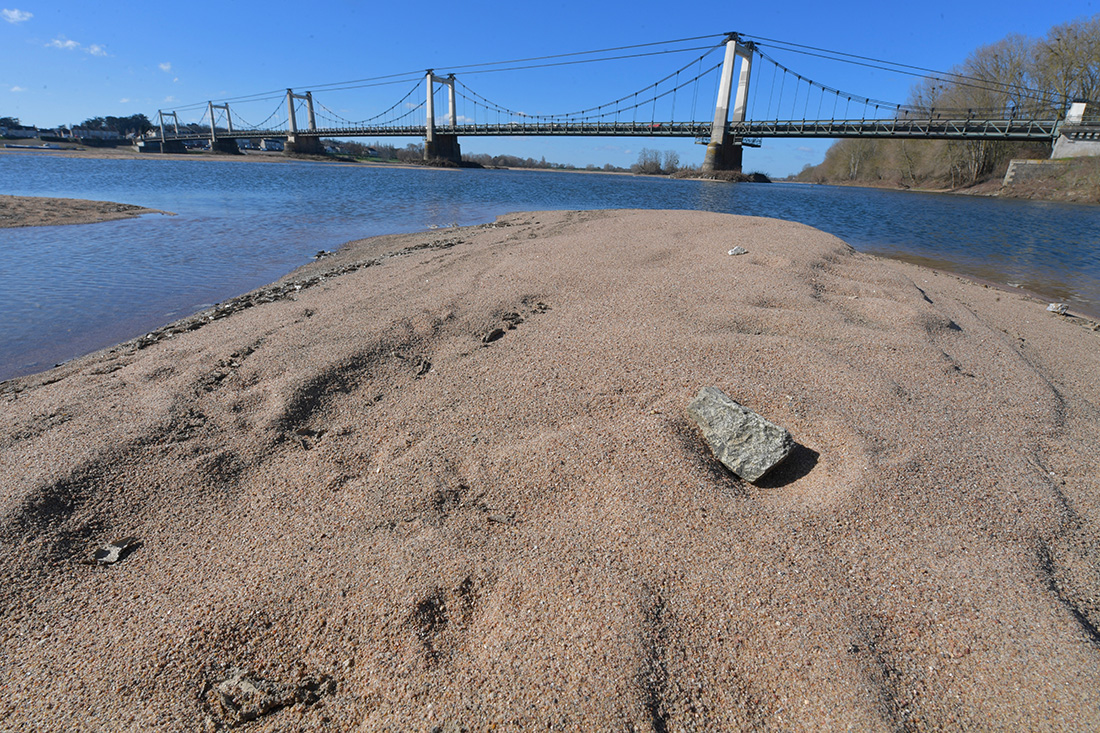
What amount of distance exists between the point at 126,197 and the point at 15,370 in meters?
17.9

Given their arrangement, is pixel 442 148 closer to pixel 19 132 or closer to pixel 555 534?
pixel 555 534

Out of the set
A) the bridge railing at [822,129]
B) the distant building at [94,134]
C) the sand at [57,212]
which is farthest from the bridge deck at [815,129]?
the distant building at [94,134]

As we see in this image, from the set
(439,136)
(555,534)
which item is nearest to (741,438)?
(555,534)

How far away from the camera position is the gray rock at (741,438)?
91.7 inches

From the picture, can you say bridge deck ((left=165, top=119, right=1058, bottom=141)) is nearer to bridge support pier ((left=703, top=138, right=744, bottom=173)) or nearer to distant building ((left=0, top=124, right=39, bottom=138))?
bridge support pier ((left=703, top=138, right=744, bottom=173))

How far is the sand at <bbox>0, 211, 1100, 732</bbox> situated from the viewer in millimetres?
1490

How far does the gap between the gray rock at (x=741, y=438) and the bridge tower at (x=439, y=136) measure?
210 ft

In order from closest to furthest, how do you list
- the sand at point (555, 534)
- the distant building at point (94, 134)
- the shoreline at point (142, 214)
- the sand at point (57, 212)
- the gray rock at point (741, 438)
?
the sand at point (555, 534), the gray rock at point (741, 438), the shoreline at point (142, 214), the sand at point (57, 212), the distant building at point (94, 134)

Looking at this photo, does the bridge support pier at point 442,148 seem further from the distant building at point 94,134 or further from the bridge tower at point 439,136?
the distant building at point 94,134

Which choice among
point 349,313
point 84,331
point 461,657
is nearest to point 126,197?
point 84,331

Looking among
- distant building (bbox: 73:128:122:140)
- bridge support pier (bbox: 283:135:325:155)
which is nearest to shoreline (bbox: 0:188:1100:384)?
bridge support pier (bbox: 283:135:325:155)

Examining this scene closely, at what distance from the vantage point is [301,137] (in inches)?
2771

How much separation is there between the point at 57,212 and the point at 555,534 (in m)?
16.5

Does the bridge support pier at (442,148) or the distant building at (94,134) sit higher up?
→ the distant building at (94,134)
